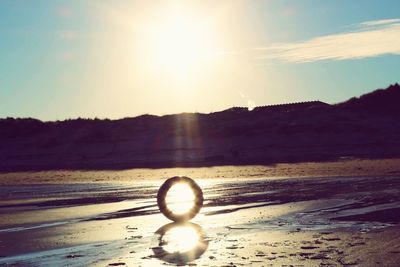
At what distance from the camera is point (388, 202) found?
1622 cm

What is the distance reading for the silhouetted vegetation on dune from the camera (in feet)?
129

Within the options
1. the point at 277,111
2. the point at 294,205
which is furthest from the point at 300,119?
the point at 294,205

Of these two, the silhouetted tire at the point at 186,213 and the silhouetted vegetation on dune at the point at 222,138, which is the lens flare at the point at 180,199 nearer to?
the silhouetted tire at the point at 186,213

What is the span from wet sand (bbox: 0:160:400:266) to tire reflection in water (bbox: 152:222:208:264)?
0.10 ft

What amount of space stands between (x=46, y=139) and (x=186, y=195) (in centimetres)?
3651

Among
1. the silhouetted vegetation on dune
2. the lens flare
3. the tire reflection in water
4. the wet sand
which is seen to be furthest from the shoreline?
the tire reflection in water

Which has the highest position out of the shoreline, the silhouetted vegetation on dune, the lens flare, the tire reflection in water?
the silhouetted vegetation on dune

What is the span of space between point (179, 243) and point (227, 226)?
2091 mm

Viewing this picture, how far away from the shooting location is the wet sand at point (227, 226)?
9.58 m

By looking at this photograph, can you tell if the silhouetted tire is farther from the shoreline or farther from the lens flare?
the shoreline

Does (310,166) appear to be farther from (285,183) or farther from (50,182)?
(50,182)

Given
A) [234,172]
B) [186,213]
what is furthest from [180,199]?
[234,172]

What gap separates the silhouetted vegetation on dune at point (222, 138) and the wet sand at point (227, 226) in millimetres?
13781

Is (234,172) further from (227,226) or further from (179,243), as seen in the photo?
(179,243)
